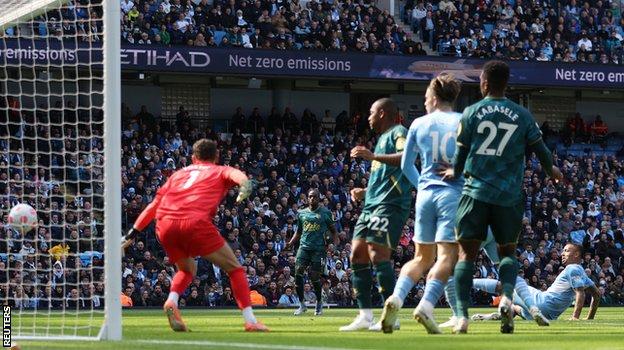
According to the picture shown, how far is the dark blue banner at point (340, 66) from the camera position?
33.5 metres

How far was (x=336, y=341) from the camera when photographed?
10.5m

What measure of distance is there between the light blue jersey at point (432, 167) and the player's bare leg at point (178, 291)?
2243 millimetres

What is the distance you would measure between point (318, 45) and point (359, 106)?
4796mm

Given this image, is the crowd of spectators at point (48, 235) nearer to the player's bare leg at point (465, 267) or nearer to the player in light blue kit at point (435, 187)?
the player in light blue kit at point (435, 187)

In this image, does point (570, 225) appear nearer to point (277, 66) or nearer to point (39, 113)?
point (277, 66)

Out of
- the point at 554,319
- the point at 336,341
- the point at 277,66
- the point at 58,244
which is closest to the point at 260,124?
the point at 277,66

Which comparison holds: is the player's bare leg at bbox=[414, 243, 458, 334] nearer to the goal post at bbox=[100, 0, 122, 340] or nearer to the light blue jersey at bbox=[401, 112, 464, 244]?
the light blue jersey at bbox=[401, 112, 464, 244]

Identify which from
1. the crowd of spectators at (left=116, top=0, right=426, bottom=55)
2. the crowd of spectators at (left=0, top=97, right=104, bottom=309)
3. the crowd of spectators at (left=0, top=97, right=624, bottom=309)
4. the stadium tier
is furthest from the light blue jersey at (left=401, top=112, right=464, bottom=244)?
the crowd of spectators at (left=116, top=0, right=426, bottom=55)

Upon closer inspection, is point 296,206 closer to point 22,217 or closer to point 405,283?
point 22,217

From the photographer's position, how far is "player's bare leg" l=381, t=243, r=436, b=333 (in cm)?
1095

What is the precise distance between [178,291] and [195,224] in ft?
2.38

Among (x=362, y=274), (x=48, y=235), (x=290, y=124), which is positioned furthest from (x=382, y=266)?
(x=290, y=124)

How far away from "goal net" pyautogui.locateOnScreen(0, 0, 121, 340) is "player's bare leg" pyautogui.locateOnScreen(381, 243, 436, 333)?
2204mm
